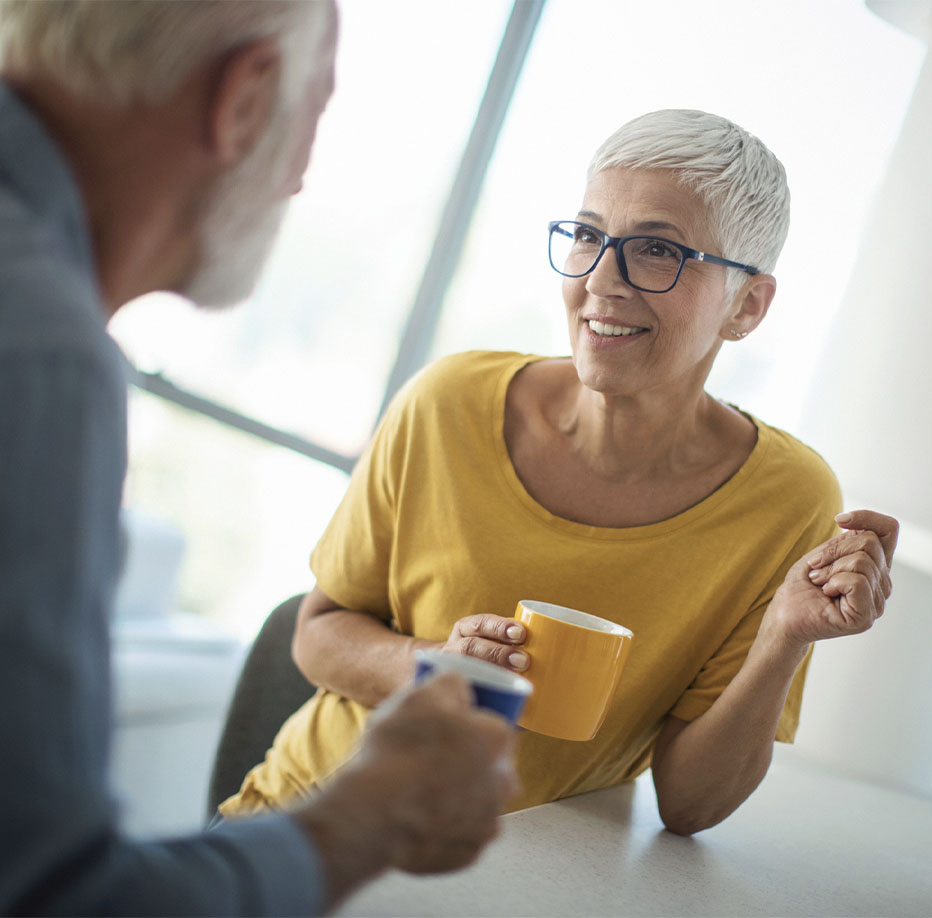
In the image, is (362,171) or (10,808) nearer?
(10,808)

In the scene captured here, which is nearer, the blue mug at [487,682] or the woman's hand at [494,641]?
the blue mug at [487,682]

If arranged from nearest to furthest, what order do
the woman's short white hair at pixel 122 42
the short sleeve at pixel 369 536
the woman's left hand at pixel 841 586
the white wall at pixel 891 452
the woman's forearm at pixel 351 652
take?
the woman's short white hair at pixel 122 42
the woman's left hand at pixel 841 586
the woman's forearm at pixel 351 652
the short sleeve at pixel 369 536
the white wall at pixel 891 452

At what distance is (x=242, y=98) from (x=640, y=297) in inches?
31.9

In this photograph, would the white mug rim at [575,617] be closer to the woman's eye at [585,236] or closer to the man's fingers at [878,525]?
the man's fingers at [878,525]

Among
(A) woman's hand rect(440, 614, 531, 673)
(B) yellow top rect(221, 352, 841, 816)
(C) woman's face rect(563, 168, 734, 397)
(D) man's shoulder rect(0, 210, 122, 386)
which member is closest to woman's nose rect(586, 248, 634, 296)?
(C) woman's face rect(563, 168, 734, 397)

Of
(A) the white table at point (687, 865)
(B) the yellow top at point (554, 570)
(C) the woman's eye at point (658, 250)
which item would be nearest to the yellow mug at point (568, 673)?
(A) the white table at point (687, 865)

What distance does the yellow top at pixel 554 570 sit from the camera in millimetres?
1324

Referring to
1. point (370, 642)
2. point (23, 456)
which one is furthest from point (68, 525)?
point (370, 642)

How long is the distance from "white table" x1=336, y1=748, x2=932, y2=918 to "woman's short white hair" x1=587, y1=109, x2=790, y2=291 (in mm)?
761

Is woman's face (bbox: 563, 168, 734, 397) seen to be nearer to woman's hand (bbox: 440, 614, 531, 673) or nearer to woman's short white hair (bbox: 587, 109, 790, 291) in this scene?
woman's short white hair (bbox: 587, 109, 790, 291)

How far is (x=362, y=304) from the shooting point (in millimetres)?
3408

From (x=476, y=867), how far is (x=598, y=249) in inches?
34.3

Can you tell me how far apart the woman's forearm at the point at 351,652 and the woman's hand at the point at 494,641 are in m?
0.24

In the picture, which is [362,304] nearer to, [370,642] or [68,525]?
[370,642]
